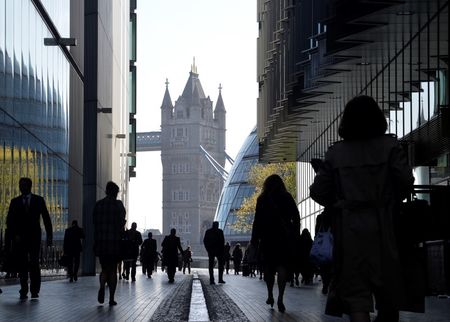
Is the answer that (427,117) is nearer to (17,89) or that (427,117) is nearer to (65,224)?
(17,89)

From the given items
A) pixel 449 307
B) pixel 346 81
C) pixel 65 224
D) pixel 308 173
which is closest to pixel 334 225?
pixel 449 307

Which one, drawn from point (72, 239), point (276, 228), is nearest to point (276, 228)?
point (276, 228)

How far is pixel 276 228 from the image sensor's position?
13977 mm

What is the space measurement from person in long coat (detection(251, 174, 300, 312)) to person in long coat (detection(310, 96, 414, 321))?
265 inches

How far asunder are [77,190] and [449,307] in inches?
947

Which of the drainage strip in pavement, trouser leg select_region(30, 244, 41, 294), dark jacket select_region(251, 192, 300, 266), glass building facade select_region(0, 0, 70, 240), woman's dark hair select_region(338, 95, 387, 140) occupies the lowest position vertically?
the drainage strip in pavement

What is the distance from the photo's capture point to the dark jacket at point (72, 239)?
2734 centimetres

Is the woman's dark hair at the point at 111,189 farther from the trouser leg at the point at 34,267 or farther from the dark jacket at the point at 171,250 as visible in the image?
the dark jacket at the point at 171,250

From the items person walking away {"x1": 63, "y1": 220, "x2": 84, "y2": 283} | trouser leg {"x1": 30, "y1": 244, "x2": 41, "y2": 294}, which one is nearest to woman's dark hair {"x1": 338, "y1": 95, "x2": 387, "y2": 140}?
trouser leg {"x1": 30, "y1": 244, "x2": 41, "y2": 294}

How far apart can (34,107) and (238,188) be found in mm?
95683

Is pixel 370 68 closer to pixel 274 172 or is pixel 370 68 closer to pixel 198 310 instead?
pixel 198 310

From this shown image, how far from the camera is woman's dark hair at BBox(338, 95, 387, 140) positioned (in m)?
6.98

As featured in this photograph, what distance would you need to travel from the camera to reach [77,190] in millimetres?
38500

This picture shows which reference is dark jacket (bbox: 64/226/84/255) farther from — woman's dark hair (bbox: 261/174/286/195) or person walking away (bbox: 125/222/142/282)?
woman's dark hair (bbox: 261/174/286/195)
